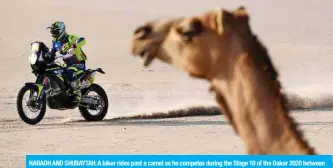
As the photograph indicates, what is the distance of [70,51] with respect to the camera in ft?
53.7

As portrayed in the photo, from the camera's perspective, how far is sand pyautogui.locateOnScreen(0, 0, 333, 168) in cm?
1395

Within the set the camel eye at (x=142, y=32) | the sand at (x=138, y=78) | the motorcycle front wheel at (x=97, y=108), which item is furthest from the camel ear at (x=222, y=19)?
the motorcycle front wheel at (x=97, y=108)

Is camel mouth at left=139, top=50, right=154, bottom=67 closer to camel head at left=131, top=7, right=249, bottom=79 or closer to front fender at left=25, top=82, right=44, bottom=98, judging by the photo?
camel head at left=131, top=7, right=249, bottom=79

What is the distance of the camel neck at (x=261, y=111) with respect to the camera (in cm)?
445

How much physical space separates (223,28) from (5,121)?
535 inches

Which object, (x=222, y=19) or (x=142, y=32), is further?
(x=142, y=32)

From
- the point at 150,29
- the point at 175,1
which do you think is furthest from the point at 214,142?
the point at 175,1

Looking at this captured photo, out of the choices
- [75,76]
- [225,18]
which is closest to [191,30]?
[225,18]

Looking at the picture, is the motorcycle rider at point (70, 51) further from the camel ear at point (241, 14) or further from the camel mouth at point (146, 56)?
the camel ear at point (241, 14)

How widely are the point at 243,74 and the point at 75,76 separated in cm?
1250

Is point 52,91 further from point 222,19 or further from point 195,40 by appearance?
point 222,19

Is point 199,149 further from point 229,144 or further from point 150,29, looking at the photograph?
point 150,29

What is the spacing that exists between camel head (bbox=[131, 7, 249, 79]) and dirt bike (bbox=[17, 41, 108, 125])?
452 inches

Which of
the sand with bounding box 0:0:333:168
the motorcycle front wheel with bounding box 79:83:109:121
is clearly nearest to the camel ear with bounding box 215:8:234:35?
the sand with bounding box 0:0:333:168
